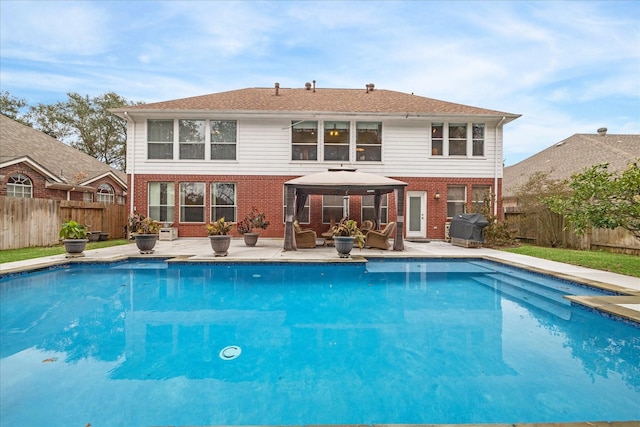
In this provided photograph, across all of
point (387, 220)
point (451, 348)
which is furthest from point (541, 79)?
point (451, 348)

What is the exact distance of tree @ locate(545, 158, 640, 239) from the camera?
683 centimetres

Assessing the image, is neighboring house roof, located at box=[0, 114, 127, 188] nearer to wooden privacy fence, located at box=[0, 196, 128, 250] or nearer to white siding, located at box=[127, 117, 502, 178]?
wooden privacy fence, located at box=[0, 196, 128, 250]

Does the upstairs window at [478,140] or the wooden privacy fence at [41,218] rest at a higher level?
the upstairs window at [478,140]

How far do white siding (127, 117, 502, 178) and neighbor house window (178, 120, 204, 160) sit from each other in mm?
371

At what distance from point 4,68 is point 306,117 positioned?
100 ft

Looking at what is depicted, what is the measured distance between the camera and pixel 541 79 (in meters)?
19.0

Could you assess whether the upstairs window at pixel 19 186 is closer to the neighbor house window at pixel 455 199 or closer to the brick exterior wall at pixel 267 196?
the brick exterior wall at pixel 267 196

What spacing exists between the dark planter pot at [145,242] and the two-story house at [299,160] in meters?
4.63

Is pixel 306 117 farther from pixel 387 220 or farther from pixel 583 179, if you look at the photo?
pixel 583 179

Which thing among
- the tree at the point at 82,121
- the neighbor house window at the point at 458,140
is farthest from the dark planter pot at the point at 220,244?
the tree at the point at 82,121

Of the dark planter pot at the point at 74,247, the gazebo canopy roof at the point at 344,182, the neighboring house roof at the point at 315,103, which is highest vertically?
the neighboring house roof at the point at 315,103

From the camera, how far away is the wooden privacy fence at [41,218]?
404 inches

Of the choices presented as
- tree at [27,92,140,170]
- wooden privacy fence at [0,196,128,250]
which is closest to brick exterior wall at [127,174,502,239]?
wooden privacy fence at [0,196,128,250]

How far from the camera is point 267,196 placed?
13984mm
